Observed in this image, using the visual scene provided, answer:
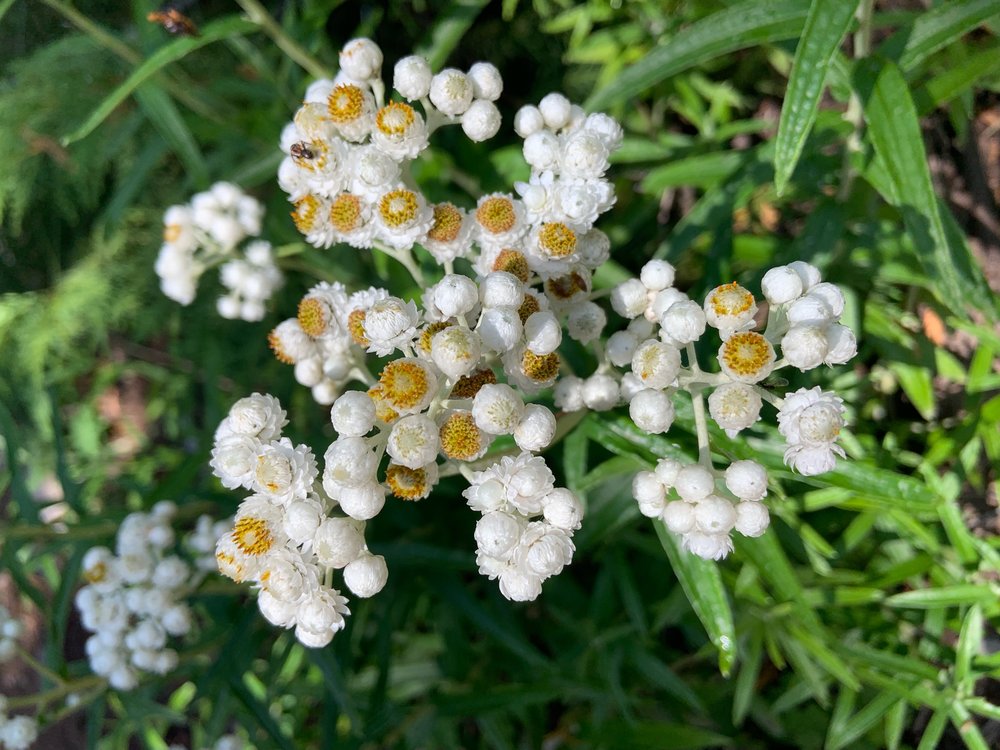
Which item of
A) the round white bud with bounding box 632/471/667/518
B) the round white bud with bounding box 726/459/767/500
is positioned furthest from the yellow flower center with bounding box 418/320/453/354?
the round white bud with bounding box 726/459/767/500

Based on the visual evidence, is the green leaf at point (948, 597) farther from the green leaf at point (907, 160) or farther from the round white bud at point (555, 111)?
the round white bud at point (555, 111)

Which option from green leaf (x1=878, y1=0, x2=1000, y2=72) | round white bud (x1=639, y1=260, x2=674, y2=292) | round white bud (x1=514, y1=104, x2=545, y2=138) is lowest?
round white bud (x1=639, y1=260, x2=674, y2=292)

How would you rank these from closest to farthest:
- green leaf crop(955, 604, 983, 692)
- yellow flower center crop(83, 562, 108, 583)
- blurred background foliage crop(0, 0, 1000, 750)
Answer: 1. blurred background foliage crop(0, 0, 1000, 750)
2. green leaf crop(955, 604, 983, 692)
3. yellow flower center crop(83, 562, 108, 583)

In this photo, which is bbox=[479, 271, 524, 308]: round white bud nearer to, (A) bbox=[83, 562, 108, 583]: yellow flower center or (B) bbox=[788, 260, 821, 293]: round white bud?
(B) bbox=[788, 260, 821, 293]: round white bud

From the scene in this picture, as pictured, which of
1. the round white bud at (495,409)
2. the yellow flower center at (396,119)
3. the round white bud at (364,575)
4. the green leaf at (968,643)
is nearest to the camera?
the round white bud at (495,409)

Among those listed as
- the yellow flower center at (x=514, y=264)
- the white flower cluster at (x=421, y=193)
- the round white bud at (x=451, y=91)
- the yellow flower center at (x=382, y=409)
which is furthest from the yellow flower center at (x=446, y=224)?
the yellow flower center at (x=382, y=409)

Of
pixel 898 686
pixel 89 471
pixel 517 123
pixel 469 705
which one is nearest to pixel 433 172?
pixel 517 123

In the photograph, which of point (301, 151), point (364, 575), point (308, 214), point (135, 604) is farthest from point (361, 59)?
point (135, 604)

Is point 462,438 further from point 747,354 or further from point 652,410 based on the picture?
point 747,354
